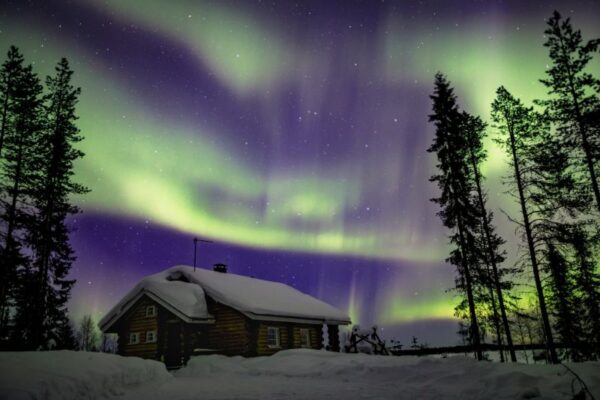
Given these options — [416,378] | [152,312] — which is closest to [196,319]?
[152,312]

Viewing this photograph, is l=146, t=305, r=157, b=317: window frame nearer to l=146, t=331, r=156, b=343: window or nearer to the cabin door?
l=146, t=331, r=156, b=343: window

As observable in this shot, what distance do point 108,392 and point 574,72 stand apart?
73.1 feet

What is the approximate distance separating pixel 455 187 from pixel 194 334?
56.9 feet

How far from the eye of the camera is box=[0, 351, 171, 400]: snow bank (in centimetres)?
657

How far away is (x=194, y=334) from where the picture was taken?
23.0 meters

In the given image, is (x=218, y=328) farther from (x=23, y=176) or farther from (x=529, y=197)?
(x=529, y=197)

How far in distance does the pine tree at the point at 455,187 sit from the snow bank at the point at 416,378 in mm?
8837

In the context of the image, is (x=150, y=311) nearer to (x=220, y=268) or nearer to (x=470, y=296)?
(x=220, y=268)

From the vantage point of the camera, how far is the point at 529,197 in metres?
19.8

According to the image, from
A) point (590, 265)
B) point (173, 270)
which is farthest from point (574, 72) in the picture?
point (173, 270)

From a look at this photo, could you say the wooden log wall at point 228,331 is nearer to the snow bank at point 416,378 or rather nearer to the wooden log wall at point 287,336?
the wooden log wall at point 287,336

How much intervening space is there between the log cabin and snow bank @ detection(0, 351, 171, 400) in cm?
1014

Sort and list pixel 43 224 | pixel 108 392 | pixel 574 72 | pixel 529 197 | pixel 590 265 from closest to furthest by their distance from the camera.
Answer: pixel 108 392 < pixel 574 72 < pixel 529 197 < pixel 43 224 < pixel 590 265

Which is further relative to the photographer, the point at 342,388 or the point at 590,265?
the point at 590,265
